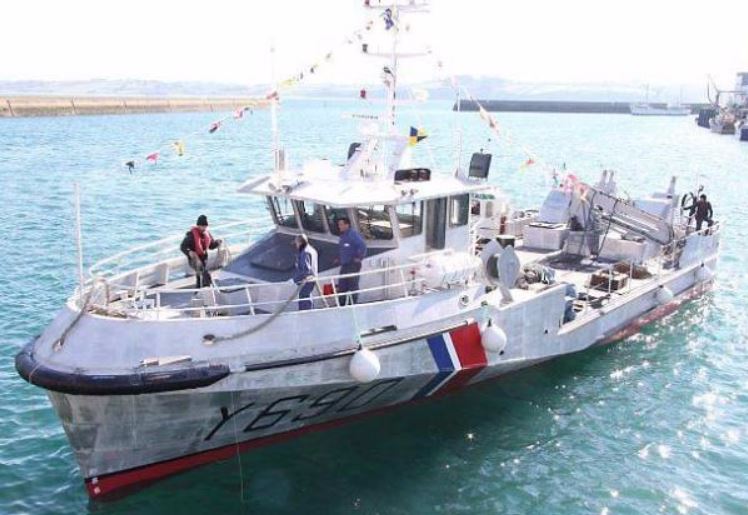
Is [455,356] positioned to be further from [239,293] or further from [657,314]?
[657,314]

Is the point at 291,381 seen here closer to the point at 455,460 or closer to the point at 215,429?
the point at 215,429

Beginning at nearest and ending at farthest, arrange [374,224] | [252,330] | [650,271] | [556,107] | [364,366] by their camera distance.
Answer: [252,330] → [364,366] → [374,224] → [650,271] → [556,107]

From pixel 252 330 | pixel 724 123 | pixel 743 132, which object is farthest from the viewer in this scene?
pixel 724 123

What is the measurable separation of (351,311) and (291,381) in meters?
1.27

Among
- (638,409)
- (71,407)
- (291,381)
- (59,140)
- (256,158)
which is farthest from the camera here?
(59,140)

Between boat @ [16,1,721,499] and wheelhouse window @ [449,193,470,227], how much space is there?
2 cm

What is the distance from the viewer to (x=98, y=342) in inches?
360

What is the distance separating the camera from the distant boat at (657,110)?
171 m

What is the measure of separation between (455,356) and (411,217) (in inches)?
90.5

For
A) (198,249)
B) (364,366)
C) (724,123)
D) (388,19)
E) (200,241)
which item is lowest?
(724,123)

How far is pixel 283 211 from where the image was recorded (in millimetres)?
11617

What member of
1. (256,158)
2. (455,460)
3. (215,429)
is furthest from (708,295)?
(256,158)

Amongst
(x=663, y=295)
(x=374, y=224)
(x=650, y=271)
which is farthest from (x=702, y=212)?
(x=374, y=224)

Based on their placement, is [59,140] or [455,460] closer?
[455,460]
